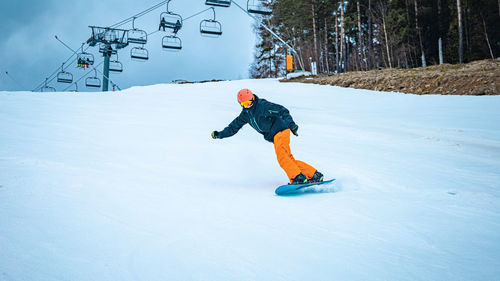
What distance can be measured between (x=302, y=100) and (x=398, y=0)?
2486cm

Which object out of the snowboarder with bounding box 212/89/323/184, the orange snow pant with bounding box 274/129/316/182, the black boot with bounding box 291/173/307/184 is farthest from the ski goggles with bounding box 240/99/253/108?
the black boot with bounding box 291/173/307/184

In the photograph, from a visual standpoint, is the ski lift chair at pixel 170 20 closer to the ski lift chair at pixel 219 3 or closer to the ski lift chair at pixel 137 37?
the ski lift chair at pixel 219 3

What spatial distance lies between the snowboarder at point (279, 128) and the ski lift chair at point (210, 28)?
30.9 feet

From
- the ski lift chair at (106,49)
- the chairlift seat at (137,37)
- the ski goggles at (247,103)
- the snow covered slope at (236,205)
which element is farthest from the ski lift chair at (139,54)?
the ski goggles at (247,103)

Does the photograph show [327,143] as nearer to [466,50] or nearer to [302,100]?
[302,100]

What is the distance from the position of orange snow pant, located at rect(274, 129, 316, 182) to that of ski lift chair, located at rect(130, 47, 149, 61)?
48.5 ft

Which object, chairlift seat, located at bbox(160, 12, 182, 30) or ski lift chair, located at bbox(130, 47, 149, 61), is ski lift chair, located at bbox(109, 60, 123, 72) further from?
chairlift seat, located at bbox(160, 12, 182, 30)

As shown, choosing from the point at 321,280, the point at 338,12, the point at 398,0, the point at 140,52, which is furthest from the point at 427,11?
the point at 321,280

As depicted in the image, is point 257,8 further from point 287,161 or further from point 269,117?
point 287,161

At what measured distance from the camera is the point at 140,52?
1767 centimetres

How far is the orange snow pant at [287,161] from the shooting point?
381cm

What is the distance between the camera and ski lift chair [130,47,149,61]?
16566 mm

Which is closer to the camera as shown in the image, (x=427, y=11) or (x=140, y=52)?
(x=140, y=52)

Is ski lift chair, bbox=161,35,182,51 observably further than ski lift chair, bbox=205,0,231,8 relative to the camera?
Yes
